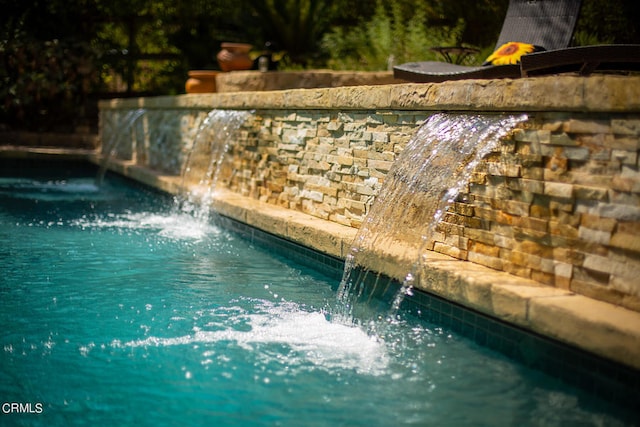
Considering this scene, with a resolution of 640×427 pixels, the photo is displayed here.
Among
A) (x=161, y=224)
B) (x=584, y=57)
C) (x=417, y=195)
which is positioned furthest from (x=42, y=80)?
(x=584, y=57)

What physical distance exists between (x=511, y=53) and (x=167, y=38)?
34.2 ft

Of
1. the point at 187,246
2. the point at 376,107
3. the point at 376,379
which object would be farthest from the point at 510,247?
the point at 187,246

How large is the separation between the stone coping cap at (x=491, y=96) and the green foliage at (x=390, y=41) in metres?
4.20

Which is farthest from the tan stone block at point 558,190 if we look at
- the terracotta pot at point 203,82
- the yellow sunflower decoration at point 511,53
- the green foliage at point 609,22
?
the terracotta pot at point 203,82

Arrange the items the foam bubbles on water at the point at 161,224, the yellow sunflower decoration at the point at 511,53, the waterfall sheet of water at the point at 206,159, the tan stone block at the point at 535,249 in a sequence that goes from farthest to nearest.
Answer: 1. the waterfall sheet of water at the point at 206,159
2. the foam bubbles on water at the point at 161,224
3. the yellow sunflower decoration at the point at 511,53
4. the tan stone block at the point at 535,249

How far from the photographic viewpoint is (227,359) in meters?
3.13

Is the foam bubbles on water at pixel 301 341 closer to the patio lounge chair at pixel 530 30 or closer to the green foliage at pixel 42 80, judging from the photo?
the patio lounge chair at pixel 530 30

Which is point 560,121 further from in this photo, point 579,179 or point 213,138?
point 213,138

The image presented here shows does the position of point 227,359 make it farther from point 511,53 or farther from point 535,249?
point 511,53

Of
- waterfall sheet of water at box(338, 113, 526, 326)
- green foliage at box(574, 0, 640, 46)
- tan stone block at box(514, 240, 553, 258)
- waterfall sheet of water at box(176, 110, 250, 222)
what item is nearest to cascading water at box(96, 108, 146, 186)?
waterfall sheet of water at box(176, 110, 250, 222)

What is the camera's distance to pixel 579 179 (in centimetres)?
309

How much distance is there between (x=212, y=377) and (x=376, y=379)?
2.29ft

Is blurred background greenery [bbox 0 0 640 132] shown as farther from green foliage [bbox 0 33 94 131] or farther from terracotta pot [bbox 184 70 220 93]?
terracotta pot [bbox 184 70 220 93]

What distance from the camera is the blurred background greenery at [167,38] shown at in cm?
1055
